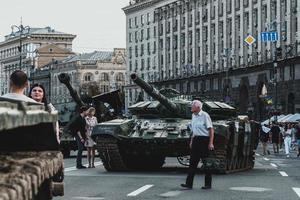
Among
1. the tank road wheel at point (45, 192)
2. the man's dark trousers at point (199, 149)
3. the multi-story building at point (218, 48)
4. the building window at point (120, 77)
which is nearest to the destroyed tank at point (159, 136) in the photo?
the man's dark trousers at point (199, 149)

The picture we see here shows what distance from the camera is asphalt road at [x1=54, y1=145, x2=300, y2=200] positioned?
45.0 feet

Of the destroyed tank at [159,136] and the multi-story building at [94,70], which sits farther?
the multi-story building at [94,70]

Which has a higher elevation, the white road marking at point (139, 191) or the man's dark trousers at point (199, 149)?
the man's dark trousers at point (199, 149)

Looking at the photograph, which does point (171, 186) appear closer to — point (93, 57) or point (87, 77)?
point (87, 77)

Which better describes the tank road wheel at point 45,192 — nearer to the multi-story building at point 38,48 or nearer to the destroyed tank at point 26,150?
the destroyed tank at point 26,150

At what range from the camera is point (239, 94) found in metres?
90.8

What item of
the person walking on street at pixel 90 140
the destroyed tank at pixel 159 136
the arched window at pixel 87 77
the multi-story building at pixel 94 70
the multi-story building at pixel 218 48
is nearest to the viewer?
the destroyed tank at pixel 159 136

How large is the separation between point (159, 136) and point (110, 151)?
1156 mm

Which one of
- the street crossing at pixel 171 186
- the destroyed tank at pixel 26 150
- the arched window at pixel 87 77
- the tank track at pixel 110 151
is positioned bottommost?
the street crossing at pixel 171 186

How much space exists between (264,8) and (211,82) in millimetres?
14134

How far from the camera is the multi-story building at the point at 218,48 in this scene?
262ft

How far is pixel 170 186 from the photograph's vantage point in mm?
15711

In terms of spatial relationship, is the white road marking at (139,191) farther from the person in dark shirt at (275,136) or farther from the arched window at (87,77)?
the arched window at (87,77)

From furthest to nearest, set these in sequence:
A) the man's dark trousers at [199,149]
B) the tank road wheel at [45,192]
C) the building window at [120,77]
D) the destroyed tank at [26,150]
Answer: the building window at [120,77]
the man's dark trousers at [199,149]
the tank road wheel at [45,192]
the destroyed tank at [26,150]
